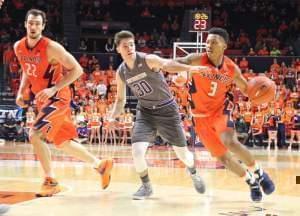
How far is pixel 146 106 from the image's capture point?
243 inches

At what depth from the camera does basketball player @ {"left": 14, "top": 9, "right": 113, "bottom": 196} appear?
5680 millimetres

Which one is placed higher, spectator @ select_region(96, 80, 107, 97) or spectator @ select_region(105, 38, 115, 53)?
spectator @ select_region(105, 38, 115, 53)

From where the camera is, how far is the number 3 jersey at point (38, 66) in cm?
569

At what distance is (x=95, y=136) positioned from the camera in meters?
15.4

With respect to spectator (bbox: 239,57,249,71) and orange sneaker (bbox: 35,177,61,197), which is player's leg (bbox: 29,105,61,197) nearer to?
orange sneaker (bbox: 35,177,61,197)

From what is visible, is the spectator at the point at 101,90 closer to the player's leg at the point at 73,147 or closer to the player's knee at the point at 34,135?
the player's leg at the point at 73,147

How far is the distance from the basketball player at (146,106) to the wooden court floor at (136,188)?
371 millimetres

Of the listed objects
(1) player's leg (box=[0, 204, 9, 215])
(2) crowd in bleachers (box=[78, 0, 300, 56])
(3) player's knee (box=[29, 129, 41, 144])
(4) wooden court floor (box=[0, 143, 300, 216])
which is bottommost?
(4) wooden court floor (box=[0, 143, 300, 216])

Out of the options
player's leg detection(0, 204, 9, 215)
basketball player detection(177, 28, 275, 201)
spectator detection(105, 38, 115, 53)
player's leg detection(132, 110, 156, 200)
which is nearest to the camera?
player's leg detection(0, 204, 9, 215)

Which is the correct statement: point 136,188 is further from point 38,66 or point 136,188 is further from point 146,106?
point 38,66

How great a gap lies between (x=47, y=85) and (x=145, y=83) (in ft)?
3.34

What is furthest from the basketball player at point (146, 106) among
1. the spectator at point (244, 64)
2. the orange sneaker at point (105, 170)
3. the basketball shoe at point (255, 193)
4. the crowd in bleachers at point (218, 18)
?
the crowd in bleachers at point (218, 18)

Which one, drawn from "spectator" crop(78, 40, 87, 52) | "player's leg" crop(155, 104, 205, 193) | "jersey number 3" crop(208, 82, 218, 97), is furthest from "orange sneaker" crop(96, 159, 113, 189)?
"spectator" crop(78, 40, 87, 52)

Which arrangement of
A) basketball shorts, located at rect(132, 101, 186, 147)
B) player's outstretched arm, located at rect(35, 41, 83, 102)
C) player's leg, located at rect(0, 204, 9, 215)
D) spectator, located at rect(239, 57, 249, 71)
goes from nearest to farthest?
player's leg, located at rect(0, 204, 9, 215) → player's outstretched arm, located at rect(35, 41, 83, 102) → basketball shorts, located at rect(132, 101, 186, 147) → spectator, located at rect(239, 57, 249, 71)
